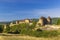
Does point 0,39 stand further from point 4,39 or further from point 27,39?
point 27,39

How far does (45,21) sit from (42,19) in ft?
23.6

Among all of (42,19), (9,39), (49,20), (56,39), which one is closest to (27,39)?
(9,39)

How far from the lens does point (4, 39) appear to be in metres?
24.1

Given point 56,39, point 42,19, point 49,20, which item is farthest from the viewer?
point 49,20

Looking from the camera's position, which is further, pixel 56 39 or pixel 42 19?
pixel 42 19

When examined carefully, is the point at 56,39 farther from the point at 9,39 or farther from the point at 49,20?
the point at 49,20

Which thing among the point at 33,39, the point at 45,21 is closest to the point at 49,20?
the point at 45,21

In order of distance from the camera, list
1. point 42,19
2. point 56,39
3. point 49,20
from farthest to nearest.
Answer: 1. point 49,20
2. point 42,19
3. point 56,39

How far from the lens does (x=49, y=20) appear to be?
148 metres

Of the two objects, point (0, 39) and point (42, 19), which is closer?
point (0, 39)

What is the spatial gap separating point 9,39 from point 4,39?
1.01m

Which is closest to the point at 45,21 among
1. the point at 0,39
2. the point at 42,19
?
the point at 42,19

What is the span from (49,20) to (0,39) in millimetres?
125099

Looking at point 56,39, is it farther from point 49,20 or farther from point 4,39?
point 49,20
